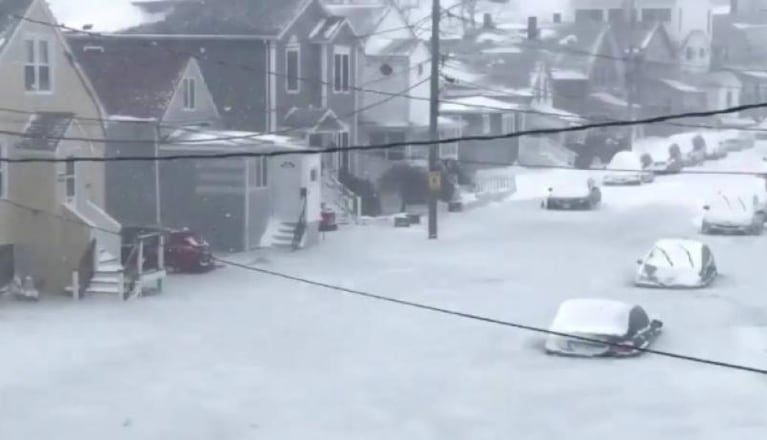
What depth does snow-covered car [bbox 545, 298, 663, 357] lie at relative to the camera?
21.7 m

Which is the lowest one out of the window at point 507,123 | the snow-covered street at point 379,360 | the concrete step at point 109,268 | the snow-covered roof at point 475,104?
the snow-covered street at point 379,360

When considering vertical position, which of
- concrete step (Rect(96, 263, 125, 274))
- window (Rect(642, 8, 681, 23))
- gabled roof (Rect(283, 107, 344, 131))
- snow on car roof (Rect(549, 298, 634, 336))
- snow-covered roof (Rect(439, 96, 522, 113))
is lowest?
snow on car roof (Rect(549, 298, 634, 336))

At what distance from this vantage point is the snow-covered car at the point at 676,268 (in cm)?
2988

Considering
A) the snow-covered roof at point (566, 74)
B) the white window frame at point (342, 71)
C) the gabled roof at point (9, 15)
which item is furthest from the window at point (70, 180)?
the snow-covered roof at point (566, 74)

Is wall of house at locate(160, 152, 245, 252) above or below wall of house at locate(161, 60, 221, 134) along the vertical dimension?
below

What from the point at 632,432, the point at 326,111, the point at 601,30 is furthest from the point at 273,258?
the point at 601,30

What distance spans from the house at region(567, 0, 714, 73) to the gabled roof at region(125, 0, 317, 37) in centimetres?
4290

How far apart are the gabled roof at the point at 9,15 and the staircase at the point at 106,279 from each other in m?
5.12

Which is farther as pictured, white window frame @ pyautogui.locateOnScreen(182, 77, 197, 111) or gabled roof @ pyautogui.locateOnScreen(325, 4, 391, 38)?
gabled roof @ pyautogui.locateOnScreen(325, 4, 391, 38)

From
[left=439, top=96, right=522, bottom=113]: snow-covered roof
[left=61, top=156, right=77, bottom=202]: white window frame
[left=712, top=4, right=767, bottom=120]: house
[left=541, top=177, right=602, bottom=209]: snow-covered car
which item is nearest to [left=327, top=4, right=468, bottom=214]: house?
[left=439, top=96, right=522, bottom=113]: snow-covered roof

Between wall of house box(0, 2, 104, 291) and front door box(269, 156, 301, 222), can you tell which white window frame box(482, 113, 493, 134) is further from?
wall of house box(0, 2, 104, 291)

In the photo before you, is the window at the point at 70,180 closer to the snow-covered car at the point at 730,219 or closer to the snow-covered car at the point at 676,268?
the snow-covered car at the point at 676,268

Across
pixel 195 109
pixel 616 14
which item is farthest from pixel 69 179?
pixel 616 14

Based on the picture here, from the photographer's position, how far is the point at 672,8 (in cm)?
8494
